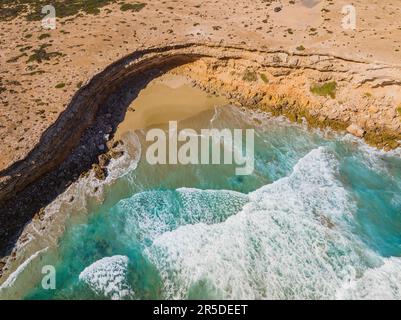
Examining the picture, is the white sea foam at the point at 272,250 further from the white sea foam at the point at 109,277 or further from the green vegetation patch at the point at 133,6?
the green vegetation patch at the point at 133,6

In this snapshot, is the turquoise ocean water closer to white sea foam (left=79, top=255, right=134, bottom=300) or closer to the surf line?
white sea foam (left=79, top=255, right=134, bottom=300)

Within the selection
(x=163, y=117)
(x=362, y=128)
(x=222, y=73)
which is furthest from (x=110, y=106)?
(x=362, y=128)

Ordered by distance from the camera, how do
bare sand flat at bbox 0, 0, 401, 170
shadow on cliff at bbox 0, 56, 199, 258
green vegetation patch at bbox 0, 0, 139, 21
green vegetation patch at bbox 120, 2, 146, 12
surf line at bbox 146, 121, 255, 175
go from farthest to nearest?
green vegetation patch at bbox 0, 0, 139, 21 → green vegetation patch at bbox 120, 2, 146, 12 → bare sand flat at bbox 0, 0, 401, 170 → surf line at bbox 146, 121, 255, 175 → shadow on cliff at bbox 0, 56, 199, 258

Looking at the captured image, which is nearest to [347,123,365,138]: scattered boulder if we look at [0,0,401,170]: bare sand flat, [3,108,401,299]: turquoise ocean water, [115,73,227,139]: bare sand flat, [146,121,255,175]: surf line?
[3,108,401,299]: turquoise ocean water

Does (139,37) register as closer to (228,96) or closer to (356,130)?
(228,96)
